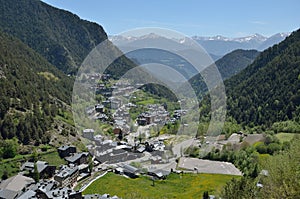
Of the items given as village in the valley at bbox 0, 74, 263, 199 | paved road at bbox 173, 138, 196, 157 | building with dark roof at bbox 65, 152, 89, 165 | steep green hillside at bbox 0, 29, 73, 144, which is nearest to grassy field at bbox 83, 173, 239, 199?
village in the valley at bbox 0, 74, 263, 199

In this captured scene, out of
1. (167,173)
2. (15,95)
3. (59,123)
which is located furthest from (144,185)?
(15,95)

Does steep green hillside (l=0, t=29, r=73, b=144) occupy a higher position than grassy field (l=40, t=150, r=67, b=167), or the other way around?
steep green hillside (l=0, t=29, r=73, b=144)

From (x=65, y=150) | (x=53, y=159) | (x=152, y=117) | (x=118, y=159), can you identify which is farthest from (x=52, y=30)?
(x=53, y=159)

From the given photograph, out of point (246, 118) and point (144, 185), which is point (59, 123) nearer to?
point (144, 185)

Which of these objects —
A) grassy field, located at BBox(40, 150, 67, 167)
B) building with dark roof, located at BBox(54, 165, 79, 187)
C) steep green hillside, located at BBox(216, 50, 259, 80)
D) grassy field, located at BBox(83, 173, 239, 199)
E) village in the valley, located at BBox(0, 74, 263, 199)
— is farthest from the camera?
steep green hillside, located at BBox(216, 50, 259, 80)

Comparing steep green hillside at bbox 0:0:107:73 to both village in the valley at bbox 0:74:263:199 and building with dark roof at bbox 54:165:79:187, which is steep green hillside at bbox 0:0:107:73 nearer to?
village in the valley at bbox 0:74:263:199

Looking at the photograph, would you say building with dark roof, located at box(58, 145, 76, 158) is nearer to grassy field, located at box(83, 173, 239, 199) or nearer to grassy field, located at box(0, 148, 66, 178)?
grassy field, located at box(0, 148, 66, 178)

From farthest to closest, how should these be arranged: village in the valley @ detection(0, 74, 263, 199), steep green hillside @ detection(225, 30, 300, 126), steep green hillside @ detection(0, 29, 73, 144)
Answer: steep green hillside @ detection(225, 30, 300, 126)
steep green hillside @ detection(0, 29, 73, 144)
village in the valley @ detection(0, 74, 263, 199)

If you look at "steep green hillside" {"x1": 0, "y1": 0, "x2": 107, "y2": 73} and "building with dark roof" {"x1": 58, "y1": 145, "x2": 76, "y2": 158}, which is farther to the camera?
"steep green hillside" {"x1": 0, "y1": 0, "x2": 107, "y2": 73}

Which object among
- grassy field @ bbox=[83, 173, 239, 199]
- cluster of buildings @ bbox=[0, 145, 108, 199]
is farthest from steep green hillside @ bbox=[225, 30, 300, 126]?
cluster of buildings @ bbox=[0, 145, 108, 199]

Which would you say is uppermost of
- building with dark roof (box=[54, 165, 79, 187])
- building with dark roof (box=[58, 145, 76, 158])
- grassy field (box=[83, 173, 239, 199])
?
building with dark roof (box=[58, 145, 76, 158])
